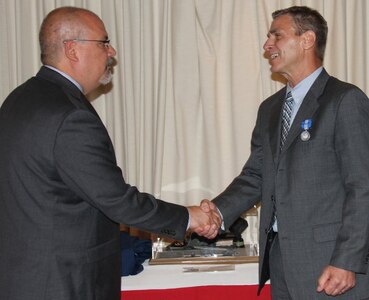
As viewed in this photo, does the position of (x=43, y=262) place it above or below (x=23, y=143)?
below

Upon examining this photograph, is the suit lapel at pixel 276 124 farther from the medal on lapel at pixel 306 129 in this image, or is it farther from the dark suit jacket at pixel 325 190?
the medal on lapel at pixel 306 129

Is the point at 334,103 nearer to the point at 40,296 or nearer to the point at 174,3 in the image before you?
the point at 40,296

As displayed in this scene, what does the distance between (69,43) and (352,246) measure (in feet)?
4.42

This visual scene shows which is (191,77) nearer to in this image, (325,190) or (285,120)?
(285,120)

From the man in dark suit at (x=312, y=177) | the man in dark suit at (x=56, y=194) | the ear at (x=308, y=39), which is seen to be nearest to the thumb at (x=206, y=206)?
the man in dark suit at (x=312, y=177)

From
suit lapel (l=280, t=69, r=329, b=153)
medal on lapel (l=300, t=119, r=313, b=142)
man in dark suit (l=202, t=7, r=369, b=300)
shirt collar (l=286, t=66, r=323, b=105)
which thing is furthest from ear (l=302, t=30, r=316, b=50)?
medal on lapel (l=300, t=119, r=313, b=142)

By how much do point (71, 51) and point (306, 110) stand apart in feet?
3.25

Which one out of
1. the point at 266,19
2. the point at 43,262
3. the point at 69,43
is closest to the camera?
the point at 43,262

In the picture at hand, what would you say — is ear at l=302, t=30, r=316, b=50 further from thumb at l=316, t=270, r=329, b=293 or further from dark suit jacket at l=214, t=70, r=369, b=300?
thumb at l=316, t=270, r=329, b=293

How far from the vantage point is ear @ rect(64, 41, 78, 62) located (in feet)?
7.68

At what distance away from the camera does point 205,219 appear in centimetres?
277

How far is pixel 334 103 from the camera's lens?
2385 mm

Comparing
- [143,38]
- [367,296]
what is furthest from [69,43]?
[367,296]

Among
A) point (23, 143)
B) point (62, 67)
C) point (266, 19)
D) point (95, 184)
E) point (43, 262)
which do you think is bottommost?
point (43, 262)
